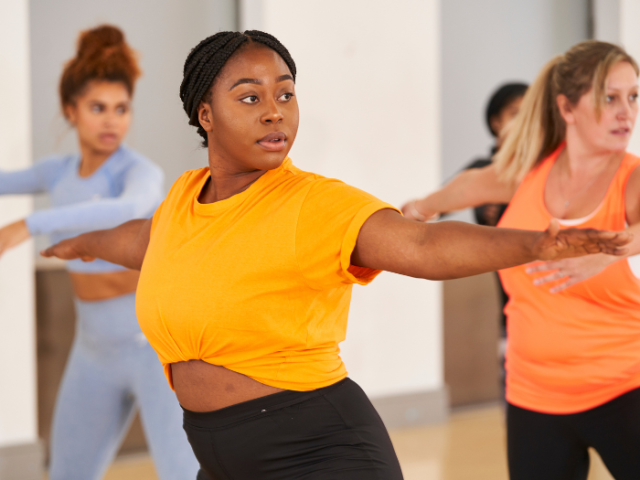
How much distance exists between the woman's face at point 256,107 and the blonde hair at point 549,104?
0.98 metres

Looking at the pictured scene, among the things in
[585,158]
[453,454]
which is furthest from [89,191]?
[453,454]

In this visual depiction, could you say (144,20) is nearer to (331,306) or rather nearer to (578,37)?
(331,306)

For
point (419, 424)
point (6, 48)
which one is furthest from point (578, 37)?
point (6, 48)

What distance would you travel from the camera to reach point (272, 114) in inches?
49.7

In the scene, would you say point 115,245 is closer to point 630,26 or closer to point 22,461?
point 22,461

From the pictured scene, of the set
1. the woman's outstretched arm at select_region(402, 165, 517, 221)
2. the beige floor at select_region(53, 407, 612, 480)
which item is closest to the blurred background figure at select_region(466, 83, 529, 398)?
the beige floor at select_region(53, 407, 612, 480)

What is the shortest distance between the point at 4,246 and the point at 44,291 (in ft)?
4.04

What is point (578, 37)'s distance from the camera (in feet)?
16.6

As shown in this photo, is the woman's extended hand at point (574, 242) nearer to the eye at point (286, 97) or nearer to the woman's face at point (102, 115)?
the eye at point (286, 97)

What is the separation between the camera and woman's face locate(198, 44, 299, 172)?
4.17ft

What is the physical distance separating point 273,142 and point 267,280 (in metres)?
0.27

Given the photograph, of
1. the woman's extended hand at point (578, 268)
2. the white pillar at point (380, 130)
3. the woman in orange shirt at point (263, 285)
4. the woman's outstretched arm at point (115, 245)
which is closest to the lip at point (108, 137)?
the woman's outstretched arm at point (115, 245)

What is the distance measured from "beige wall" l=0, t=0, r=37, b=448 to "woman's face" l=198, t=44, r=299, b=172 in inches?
82.8

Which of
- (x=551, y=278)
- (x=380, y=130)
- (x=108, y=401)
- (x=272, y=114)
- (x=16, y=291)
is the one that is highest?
(x=380, y=130)
